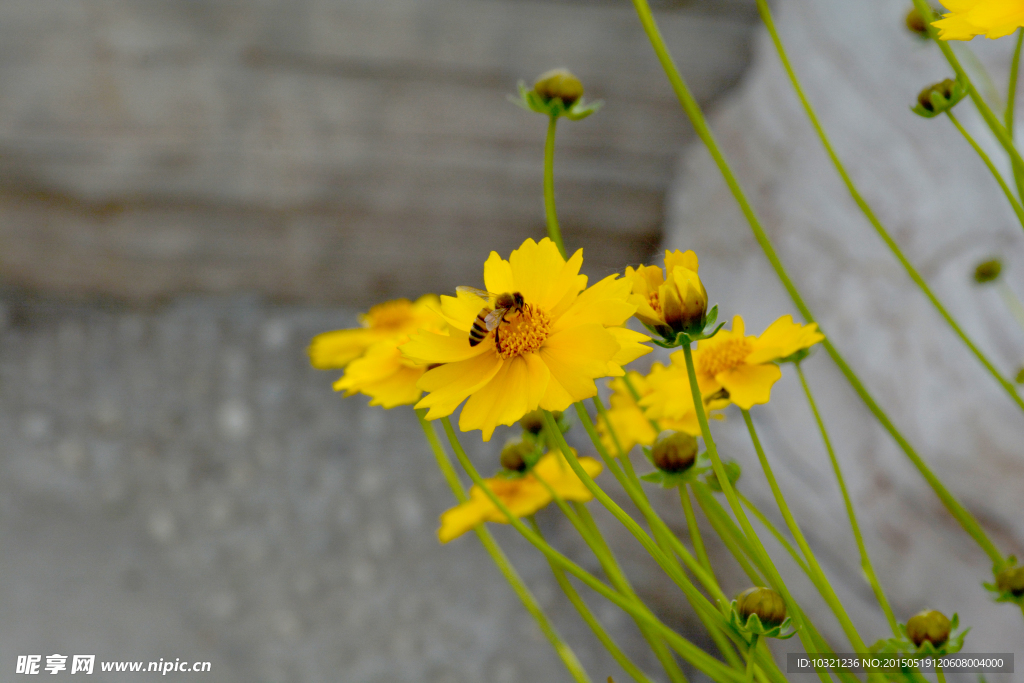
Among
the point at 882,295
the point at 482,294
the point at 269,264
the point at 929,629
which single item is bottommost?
the point at 929,629

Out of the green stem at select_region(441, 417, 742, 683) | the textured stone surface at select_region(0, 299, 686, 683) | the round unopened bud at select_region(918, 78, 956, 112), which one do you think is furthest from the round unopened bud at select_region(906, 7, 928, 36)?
the textured stone surface at select_region(0, 299, 686, 683)

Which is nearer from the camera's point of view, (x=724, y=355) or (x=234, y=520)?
(x=724, y=355)

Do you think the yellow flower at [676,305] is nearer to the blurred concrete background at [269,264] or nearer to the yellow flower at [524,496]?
the yellow flower at [524,496]

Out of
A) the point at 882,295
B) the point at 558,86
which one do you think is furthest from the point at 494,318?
the point at 882,295

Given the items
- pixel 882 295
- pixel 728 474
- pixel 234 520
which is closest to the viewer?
pixel 728 474

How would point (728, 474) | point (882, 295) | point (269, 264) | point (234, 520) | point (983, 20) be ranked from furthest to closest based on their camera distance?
point (269, 264) → point (234, 520) → point (882, 295) → point (728, 474) → point (983, 20)

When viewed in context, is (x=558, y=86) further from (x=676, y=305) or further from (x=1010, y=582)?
(x=1010, y=582)

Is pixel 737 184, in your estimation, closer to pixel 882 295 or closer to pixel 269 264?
pixel 882 295

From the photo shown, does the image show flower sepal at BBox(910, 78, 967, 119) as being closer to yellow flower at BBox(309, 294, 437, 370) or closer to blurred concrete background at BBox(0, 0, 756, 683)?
→ yellow flower at BBox(309, 294, 437, 370)

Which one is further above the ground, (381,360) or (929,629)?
(381,360)
